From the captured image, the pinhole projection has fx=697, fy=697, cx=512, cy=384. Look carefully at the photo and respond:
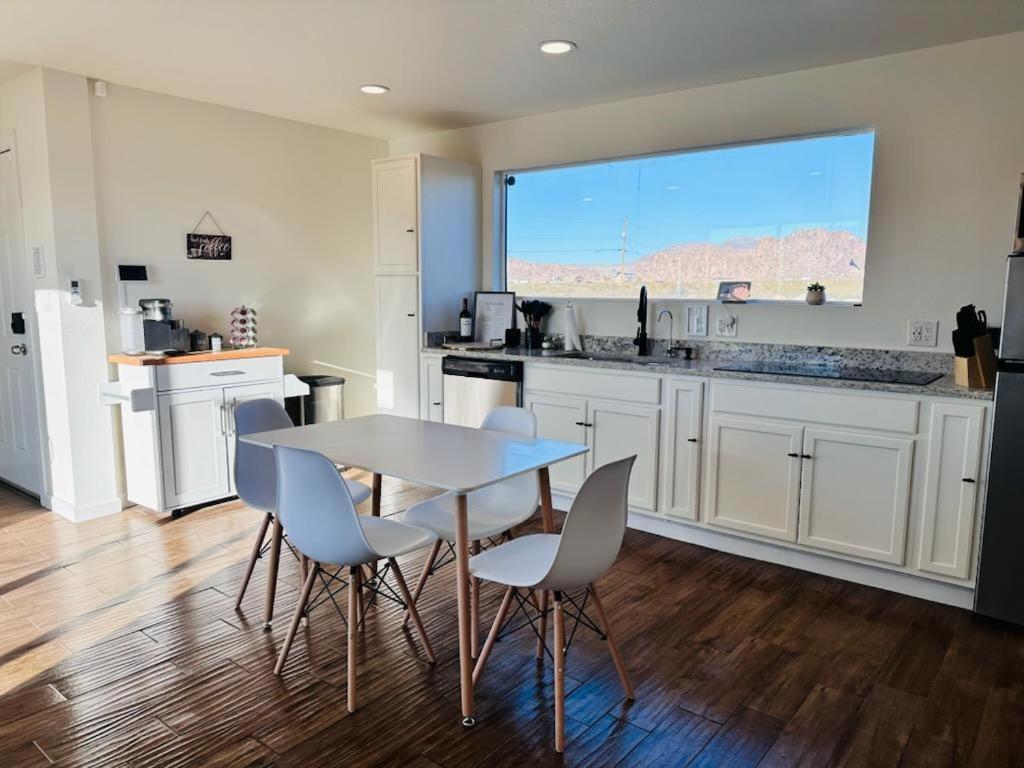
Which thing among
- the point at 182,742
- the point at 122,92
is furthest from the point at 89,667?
the point at 122,92

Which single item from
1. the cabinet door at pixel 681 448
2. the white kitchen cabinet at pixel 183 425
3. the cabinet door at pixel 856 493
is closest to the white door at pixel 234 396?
the white kitchen cabinet at pixel 183 425

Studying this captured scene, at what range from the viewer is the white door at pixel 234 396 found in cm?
410

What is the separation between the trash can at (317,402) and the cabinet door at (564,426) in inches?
58.0

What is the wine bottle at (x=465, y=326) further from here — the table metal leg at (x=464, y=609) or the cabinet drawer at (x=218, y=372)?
the table metal leg at (x=464, y=609)

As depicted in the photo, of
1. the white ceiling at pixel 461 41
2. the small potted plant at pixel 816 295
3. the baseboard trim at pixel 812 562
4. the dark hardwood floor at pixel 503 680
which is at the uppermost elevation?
the white ceiling at pixel 461 41

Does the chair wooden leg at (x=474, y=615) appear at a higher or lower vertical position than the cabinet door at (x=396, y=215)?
lower

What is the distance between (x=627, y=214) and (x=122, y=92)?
9.86 ft

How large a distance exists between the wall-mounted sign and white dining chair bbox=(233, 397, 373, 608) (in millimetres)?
1855

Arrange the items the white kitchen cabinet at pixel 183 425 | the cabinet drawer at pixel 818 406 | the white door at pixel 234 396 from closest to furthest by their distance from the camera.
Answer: the cabinet drawer at pixel 818 406 → the white kitchen cabinet at pixel 183 425 → the white door at pixel 234 396

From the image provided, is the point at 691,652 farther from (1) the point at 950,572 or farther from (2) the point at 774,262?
(2) the point at 774,262

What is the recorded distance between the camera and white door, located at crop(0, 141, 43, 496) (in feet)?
13.2

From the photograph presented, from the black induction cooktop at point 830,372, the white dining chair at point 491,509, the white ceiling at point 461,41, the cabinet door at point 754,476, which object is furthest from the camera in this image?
the cabinet door at point 754,476

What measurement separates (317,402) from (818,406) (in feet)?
10.4

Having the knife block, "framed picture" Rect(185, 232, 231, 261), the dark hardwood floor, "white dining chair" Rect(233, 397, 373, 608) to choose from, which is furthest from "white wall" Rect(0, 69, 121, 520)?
the knife block
